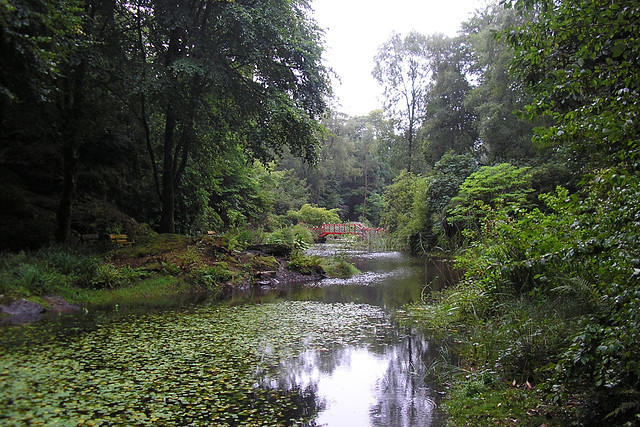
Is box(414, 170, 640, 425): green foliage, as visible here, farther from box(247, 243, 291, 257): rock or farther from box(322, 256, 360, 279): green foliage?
box(247, 243, 291, 257): rock

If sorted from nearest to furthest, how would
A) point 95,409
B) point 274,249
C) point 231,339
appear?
point 95,409
point 231,339
point 274,249

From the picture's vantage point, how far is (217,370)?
429 cm

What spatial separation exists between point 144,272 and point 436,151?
1965cm

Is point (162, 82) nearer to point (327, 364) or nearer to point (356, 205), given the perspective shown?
point (327, 364)

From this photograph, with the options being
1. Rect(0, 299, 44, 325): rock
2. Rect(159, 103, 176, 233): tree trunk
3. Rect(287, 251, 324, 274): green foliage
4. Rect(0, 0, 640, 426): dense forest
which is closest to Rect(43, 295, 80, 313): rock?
Rect(0, 299, 44, 325): rock

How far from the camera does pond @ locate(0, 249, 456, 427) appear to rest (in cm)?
335

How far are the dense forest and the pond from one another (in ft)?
2.37

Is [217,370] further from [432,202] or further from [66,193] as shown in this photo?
[432,202]

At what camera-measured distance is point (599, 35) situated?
3072mm

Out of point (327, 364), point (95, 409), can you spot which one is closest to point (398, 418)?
point (327, 364)

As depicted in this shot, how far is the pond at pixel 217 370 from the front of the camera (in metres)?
3.35

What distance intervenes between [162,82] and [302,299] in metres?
5.82

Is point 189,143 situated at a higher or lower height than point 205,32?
lower

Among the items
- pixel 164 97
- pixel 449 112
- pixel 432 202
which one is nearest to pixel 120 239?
pixel 164 97
